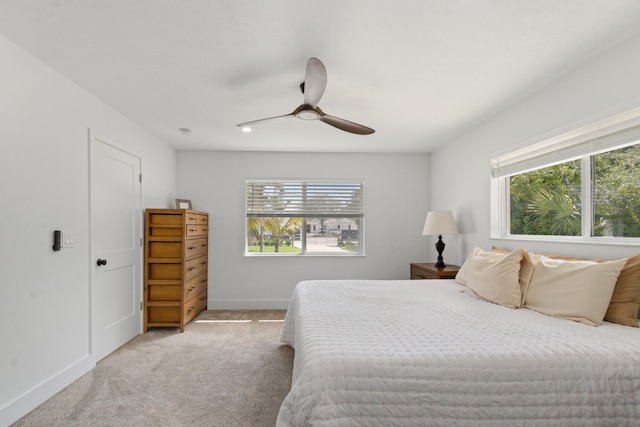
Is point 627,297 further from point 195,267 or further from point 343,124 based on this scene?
point 195,267

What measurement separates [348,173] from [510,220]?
7.57 ft

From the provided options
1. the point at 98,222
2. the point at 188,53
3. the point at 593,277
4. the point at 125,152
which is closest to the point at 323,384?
the point at 593,277

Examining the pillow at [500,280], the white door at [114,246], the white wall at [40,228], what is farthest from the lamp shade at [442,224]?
the white wall at [40,228]

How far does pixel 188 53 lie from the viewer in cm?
209

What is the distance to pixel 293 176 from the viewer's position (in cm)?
482

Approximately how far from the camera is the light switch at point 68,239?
2438 millimetres

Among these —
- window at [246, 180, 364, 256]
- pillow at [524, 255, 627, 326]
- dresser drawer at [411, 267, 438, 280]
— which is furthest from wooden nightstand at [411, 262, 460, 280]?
pillow at [524, 255, 627, 326]

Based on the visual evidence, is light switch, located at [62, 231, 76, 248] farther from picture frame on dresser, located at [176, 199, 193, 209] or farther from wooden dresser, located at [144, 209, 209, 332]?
picture frame on dresser, located at [176, 199, 193, 209]

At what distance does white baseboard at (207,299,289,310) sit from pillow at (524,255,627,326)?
3316mm

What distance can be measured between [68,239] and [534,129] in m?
3.78

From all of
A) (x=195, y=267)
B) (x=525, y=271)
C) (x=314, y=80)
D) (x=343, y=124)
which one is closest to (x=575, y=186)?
(x=525, y=271)

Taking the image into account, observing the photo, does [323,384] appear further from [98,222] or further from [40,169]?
[98,222]

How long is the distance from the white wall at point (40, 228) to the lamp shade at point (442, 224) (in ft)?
11.3

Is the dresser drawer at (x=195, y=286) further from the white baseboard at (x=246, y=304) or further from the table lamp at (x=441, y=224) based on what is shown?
the table lamp at (x=441, y=224)
